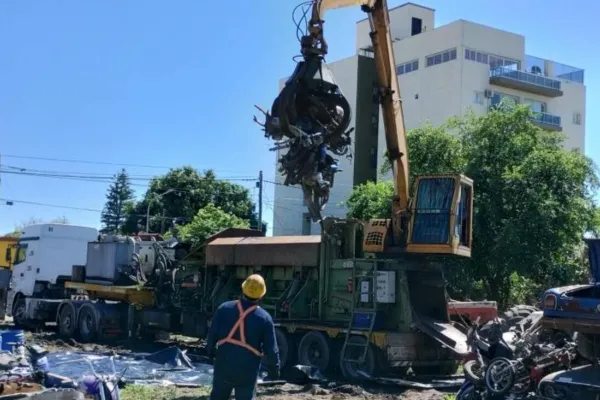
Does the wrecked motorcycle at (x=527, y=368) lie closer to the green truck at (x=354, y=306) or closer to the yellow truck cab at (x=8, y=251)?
the green truck at (x=354, y=306)

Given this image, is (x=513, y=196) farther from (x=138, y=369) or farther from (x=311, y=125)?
(x=138, y=369)

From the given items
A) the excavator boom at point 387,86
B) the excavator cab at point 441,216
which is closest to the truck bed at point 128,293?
the excavator boom at point 387,86

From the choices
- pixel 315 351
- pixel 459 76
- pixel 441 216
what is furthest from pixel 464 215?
pixel 459 76

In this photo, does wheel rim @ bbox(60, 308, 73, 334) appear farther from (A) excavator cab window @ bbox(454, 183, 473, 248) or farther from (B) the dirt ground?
(A) excavator cab window @ bbox(454, 183, 473, 248)

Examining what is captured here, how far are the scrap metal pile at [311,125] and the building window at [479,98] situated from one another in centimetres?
3671

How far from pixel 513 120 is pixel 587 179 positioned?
2836 millimetres

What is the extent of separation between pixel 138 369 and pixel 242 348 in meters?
7.07

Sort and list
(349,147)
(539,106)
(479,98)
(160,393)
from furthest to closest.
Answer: (539,106), (479,98), (349,147), (160,393)

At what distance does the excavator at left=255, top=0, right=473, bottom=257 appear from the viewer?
13.8 metres

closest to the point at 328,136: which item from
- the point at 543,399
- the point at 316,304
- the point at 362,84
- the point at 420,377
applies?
the point at 316,304

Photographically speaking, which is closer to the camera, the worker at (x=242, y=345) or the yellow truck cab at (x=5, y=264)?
the worker at (x=242, y=345)

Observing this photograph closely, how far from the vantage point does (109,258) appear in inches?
829

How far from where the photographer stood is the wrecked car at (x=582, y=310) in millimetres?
8727

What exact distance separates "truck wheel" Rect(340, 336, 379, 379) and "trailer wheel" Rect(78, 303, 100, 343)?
27.7ft
